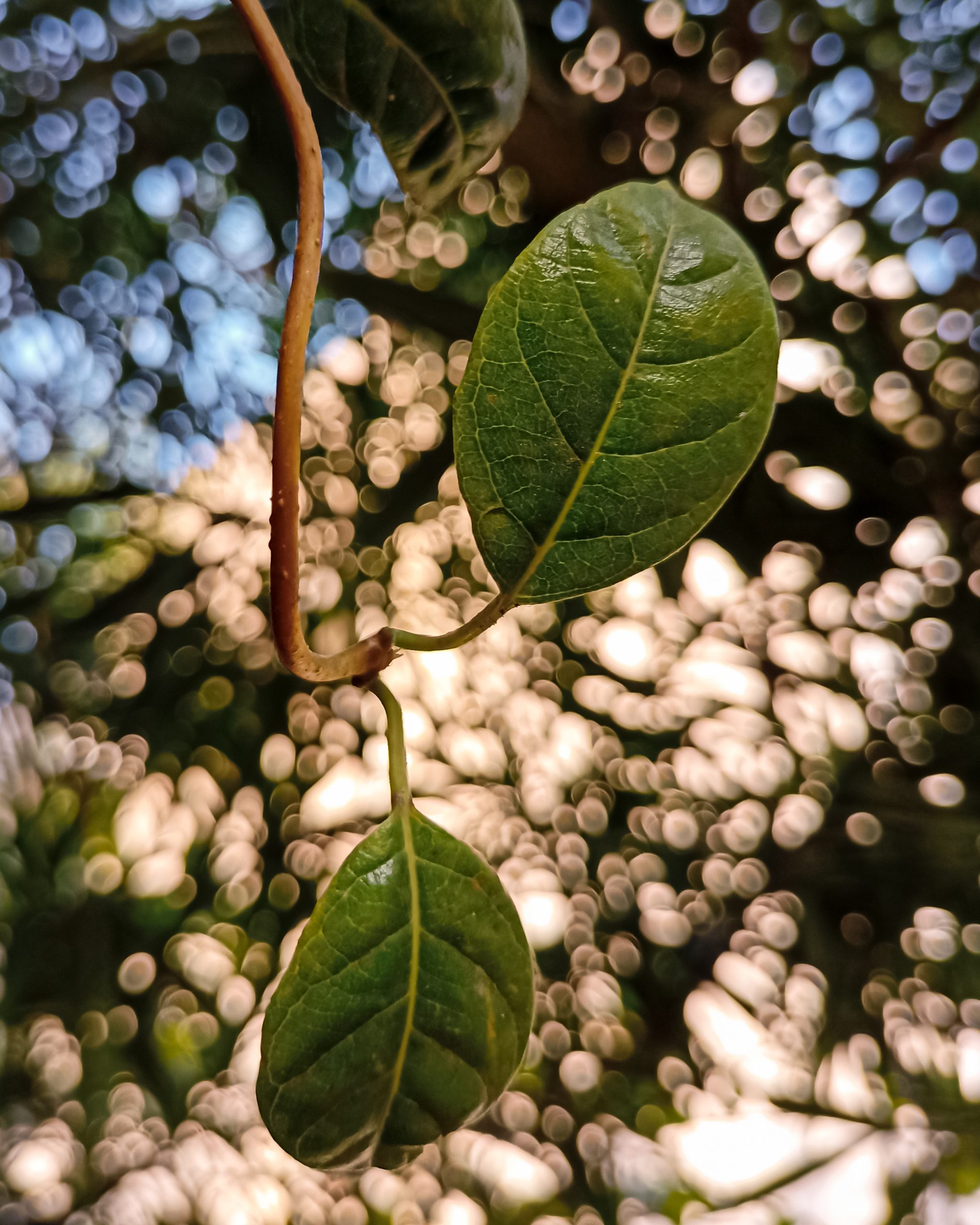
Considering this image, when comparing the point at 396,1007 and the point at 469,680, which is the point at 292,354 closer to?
the point at 396,1007

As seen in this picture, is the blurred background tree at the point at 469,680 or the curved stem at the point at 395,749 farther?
the blurred background tree at the point at 469,680

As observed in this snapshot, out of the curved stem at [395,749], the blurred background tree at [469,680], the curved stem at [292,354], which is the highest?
the curved stem at [292,354]

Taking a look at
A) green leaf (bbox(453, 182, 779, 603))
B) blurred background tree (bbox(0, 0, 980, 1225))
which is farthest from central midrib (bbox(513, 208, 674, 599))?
blurred background tree (bbox(0, 0, 980, 1225))

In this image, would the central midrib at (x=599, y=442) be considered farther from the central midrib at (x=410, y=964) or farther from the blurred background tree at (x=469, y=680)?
the blurred background tree at (x=469, y=680)

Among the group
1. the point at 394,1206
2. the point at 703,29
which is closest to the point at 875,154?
the point at 703,29

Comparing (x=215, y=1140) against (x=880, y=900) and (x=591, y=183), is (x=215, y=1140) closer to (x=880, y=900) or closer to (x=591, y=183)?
(x=880, y=900)

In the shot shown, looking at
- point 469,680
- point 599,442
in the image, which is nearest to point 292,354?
point 599,442

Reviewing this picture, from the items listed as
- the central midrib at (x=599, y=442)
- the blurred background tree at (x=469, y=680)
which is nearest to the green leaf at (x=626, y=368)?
the central midrib at (x=599, y=442)
